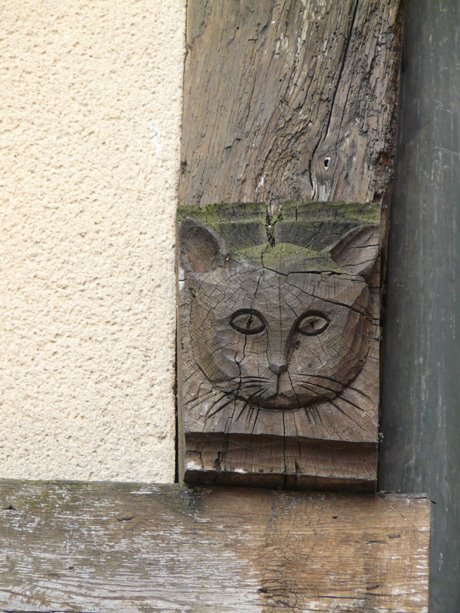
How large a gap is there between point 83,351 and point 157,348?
14 centimetres

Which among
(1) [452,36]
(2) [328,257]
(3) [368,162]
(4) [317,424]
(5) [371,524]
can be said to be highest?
(1) [452,36]

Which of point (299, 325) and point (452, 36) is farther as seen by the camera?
point (452, 36)

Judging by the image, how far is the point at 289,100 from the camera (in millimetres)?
2107

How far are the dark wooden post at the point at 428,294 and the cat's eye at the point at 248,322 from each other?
1.43 ft

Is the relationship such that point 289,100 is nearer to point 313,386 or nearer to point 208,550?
point 313,386

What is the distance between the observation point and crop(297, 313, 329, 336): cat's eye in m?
1.75

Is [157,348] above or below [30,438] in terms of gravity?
above

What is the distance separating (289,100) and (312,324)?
55cm

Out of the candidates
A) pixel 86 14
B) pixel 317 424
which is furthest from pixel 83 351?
pixel 86 14

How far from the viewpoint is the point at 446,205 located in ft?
7.26

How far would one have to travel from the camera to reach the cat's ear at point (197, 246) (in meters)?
1.85

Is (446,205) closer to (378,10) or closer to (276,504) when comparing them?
(378,10)

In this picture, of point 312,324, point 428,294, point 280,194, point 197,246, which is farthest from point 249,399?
point 428,294

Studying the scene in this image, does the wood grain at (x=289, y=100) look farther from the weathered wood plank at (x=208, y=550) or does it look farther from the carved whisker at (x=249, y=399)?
the weathered wood plank at (x=208, y=550)
